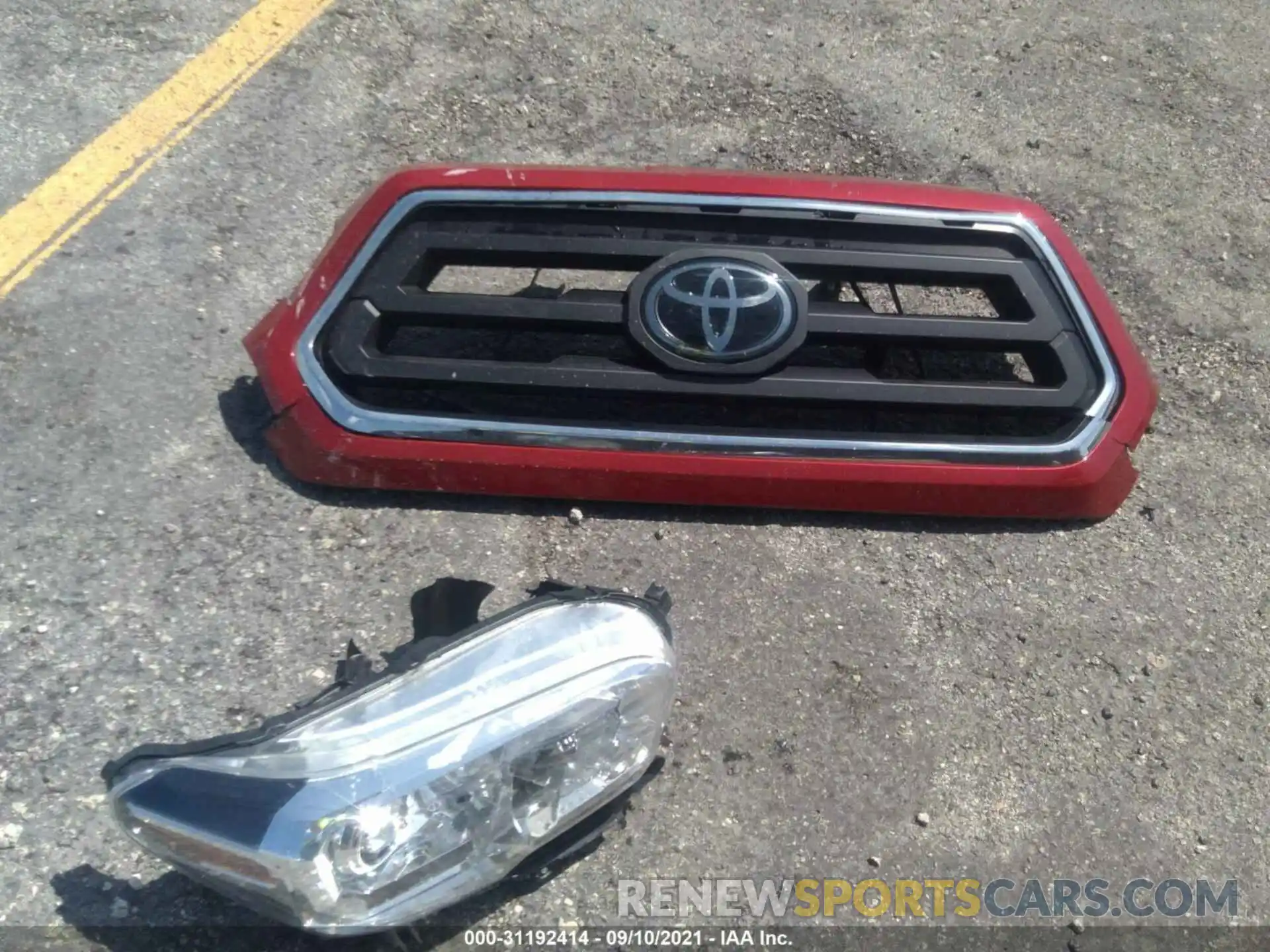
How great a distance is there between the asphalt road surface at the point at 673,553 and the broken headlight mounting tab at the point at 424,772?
0.71ft

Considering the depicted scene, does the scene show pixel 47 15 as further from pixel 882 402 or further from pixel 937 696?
pixel 937 696

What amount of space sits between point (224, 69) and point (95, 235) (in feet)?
2.42

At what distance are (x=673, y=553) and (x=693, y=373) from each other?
1.13 feet

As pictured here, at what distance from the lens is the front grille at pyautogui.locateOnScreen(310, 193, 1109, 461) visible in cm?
212

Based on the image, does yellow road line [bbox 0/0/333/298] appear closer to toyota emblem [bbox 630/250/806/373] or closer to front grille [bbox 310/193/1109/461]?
front grille [bbox 310/193/1109/461]

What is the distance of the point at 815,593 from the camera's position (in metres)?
2.06

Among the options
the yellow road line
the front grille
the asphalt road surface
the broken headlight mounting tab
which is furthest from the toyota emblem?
the yellow road line

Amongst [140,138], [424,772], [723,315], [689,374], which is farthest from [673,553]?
[140,138]

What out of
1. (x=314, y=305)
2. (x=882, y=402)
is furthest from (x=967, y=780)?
(x=314, y=305)

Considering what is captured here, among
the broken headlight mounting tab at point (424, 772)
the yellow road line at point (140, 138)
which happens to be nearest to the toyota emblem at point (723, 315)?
the broken headlight mounting tab at point (424, 772)

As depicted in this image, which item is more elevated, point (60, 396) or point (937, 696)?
point (937, 696)

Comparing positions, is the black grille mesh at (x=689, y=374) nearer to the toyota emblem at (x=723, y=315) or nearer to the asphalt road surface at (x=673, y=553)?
the toyota emblem at (x=723, y=315)

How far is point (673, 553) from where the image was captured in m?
2.11

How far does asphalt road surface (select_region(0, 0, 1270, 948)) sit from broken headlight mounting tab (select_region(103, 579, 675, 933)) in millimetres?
216
